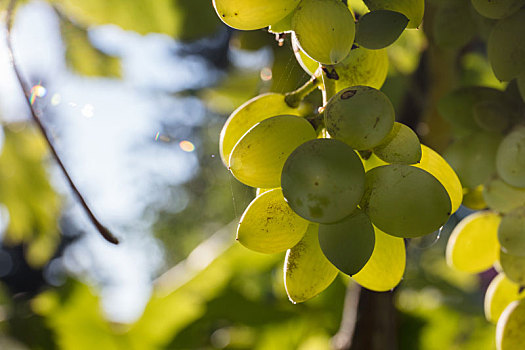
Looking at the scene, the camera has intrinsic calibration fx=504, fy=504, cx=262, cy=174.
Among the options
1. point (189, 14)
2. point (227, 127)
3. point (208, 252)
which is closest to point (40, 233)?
point (208, 252)

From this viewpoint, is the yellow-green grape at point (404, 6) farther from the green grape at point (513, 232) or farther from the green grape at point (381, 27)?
the green grape at point (513, 232)

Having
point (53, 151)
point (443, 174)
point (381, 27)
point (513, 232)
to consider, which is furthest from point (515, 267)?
point (53, 151)

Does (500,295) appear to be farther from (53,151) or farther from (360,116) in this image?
(53,151)

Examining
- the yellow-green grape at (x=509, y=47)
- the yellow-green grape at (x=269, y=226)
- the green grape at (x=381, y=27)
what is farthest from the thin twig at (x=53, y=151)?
the yellow-green grape at (x=509, y=47)

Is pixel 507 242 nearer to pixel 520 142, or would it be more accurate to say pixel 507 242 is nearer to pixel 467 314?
pixel 520 142

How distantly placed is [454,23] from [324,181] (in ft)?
0.95

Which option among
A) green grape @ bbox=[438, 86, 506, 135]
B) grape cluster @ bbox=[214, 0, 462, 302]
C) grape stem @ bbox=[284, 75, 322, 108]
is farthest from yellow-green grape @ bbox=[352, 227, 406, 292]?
green grape @ bbox=[438, 86, 506, 135]

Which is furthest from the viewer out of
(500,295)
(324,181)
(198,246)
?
(198,246)

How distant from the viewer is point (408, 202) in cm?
27

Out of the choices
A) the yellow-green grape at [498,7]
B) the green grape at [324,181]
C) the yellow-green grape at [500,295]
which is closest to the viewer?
the green grape at [324,181]

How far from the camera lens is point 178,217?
4727mm

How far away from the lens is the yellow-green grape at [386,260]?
12.9 inches

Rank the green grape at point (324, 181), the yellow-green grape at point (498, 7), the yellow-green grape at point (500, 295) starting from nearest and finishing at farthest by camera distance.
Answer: the green grape at point (324, 181)
the yellow-green grape at point (498, 7)
the yellow-green grape at point (500, 295)

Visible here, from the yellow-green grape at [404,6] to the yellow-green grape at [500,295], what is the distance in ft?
0.93
